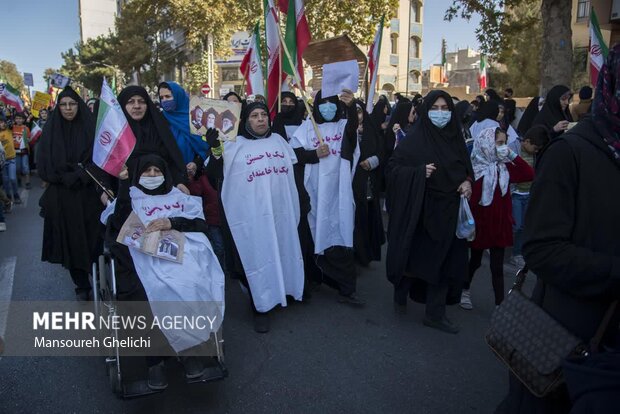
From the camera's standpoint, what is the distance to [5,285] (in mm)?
5520

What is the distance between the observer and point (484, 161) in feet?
15.5

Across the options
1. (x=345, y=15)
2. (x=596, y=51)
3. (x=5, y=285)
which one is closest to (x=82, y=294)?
(x=5, y=285)

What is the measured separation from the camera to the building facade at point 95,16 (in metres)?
90.9

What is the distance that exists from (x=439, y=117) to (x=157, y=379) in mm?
2772

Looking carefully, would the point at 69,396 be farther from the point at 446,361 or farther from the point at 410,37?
the point at 410,37

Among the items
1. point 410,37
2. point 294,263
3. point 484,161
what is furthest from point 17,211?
point 410,37

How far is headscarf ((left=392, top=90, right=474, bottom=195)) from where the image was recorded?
4.14m

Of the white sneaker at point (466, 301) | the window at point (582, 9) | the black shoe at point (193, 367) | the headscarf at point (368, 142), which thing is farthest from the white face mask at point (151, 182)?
the window at point (582, 9)

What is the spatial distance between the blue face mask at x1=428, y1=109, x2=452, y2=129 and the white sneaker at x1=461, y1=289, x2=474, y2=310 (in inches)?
64.8

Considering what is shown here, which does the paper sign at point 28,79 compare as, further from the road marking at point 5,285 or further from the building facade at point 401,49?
the building facade at point 401,49

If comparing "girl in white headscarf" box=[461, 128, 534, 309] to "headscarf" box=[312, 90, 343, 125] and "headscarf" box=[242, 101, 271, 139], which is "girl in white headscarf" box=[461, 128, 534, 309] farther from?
"headscarf" box=[242, 101, 271, 139]

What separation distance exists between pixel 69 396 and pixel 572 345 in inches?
117

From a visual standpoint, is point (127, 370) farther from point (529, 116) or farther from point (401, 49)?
point (401, 49)

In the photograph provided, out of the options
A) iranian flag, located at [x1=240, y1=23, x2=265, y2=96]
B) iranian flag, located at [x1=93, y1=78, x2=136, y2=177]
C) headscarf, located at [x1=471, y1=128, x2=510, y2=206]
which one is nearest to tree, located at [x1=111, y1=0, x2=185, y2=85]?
iranian flag, located at [x1=240, y1=23, x2=265, y2=96]
